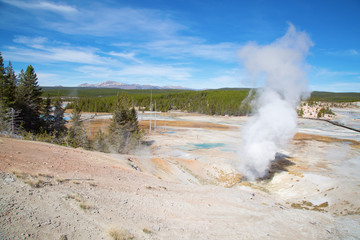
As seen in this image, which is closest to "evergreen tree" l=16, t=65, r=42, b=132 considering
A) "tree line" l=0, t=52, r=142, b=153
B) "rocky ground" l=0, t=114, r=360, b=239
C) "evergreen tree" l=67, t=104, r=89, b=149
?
"tree line" l=0, t=52, r=142, b=153

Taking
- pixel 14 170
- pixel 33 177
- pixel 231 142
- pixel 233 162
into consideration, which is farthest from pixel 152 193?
pixel 231 142

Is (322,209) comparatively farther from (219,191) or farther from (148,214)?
(148,214)

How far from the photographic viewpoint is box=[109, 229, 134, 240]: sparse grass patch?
724 centimetres

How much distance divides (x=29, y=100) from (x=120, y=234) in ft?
126

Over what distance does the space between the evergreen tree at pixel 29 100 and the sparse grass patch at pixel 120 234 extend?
34.3m

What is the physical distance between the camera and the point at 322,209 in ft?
50.6

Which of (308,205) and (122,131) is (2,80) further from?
(308,205)

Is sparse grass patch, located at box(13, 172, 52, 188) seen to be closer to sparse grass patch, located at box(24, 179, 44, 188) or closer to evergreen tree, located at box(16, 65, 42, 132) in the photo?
sparse grass patch, located at box(24, 179, 44, 188)

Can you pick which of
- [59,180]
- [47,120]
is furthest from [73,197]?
[47,120]

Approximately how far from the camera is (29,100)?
37188 millimetres

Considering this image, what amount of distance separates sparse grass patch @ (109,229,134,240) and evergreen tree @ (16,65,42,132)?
34.3 m

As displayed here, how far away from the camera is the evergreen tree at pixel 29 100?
3550 centimetres

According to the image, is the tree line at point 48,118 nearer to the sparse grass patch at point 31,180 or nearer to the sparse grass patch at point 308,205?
the sparse grass patch at point 31,180

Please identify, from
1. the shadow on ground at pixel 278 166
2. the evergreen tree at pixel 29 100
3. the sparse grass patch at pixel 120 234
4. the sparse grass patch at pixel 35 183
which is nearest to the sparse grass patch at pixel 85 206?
the sparse grass patch at pixel 120 234
